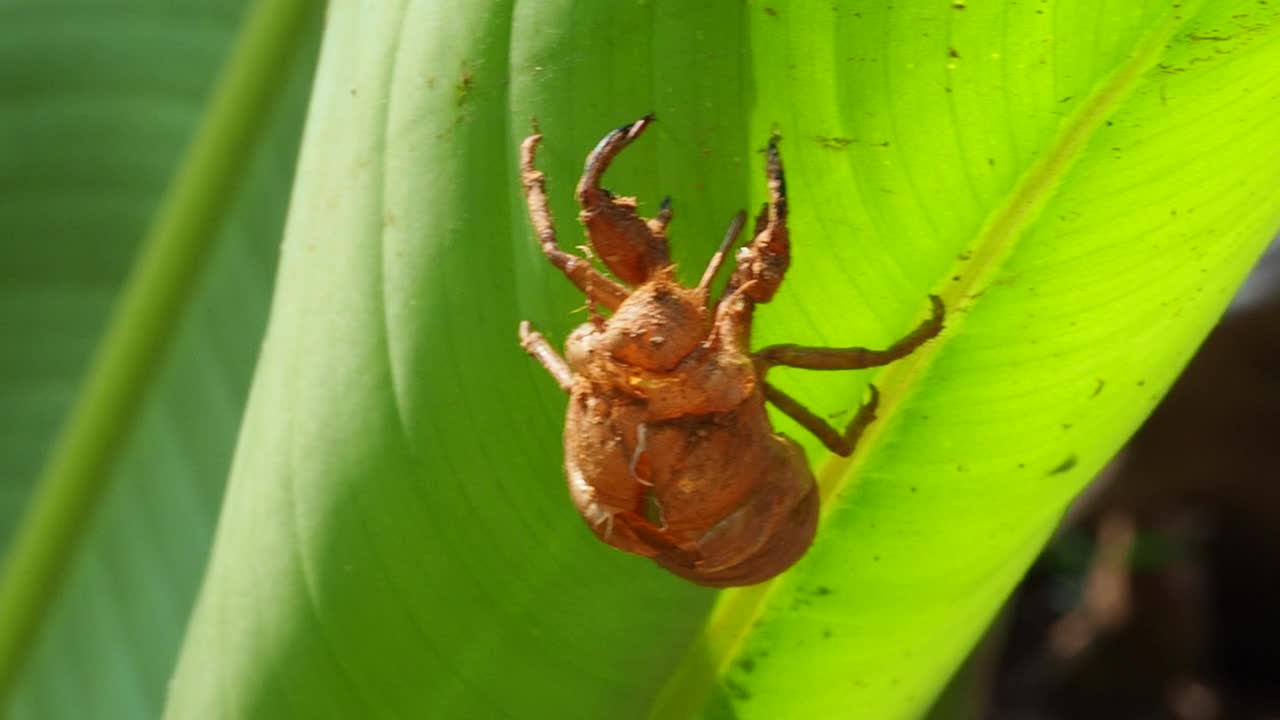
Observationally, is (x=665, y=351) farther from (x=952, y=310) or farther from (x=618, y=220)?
(x=952, y=310)

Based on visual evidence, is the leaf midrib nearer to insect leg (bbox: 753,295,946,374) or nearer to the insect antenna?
insect leg (bbox: 753,295,946,374)

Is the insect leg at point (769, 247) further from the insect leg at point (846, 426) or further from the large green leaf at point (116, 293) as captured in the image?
the large green leaf at point (116, 293)

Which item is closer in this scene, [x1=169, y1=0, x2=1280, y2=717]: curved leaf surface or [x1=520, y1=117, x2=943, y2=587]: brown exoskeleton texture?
[x1=169, y1=0, x2=1280, y2=717]: curved leaf surface

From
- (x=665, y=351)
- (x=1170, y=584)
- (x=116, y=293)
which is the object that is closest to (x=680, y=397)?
(x=665, y=351)

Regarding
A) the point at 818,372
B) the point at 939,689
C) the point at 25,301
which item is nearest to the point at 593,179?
the point at 818,372

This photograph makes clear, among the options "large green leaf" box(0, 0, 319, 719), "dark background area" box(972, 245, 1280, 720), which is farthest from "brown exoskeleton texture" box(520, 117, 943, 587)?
"dark background area" box(972, 245, 1280, 720)

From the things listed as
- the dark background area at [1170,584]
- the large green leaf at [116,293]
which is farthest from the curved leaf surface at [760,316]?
the dark background area at [1170,584]
